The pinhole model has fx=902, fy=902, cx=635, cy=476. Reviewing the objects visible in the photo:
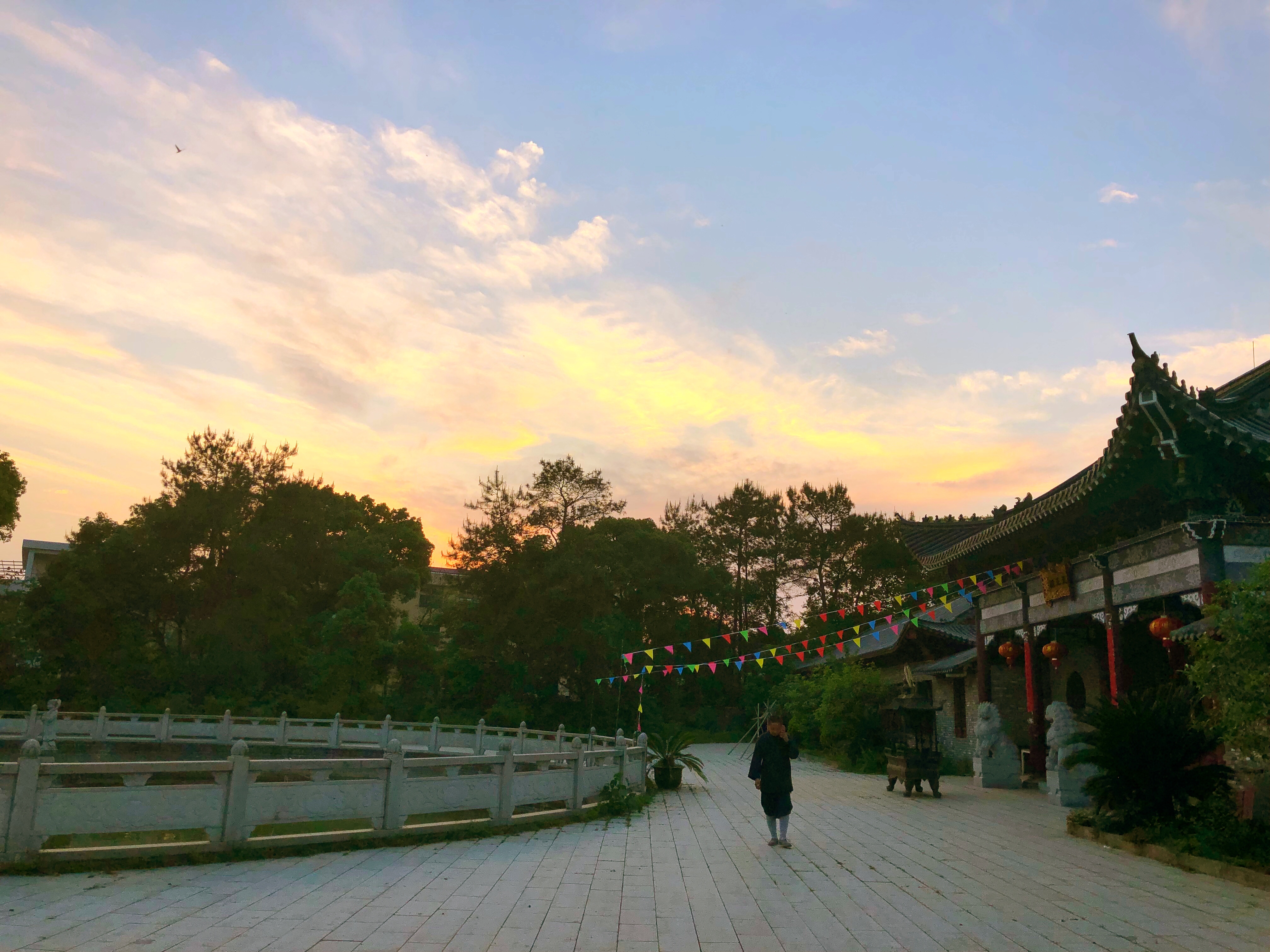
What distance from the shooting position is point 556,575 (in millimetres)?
37438

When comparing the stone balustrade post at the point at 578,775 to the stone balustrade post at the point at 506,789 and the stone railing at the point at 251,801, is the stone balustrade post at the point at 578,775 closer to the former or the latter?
the stone railing at the point at 251,801

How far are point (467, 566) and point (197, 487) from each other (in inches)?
474

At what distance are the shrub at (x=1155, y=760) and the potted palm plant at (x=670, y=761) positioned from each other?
7964mm

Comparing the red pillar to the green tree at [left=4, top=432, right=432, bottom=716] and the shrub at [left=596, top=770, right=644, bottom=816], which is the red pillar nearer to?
the shrub at [left=596, top=770, right=644, bottom=816]

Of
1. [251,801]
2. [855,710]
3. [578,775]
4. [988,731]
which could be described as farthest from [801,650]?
[251,801]

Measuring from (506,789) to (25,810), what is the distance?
5.14m

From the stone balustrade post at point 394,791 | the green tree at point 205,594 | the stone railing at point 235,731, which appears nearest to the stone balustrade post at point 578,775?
the stone balustrade post at point 394,791

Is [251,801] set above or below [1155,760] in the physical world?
below

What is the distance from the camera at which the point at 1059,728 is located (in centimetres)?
1462

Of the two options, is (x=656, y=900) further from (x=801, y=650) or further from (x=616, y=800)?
(x=801, y=650)

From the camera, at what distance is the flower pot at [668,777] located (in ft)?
57.4

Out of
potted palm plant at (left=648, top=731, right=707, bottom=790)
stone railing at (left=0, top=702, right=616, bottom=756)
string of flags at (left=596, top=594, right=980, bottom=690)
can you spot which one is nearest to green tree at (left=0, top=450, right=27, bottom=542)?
stone railing at (left=0, top=702, right=616, bottom=756)

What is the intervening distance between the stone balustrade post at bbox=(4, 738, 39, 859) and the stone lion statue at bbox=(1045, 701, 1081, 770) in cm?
1359

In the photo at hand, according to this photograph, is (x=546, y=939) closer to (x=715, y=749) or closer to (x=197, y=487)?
(x=715, y=749)
